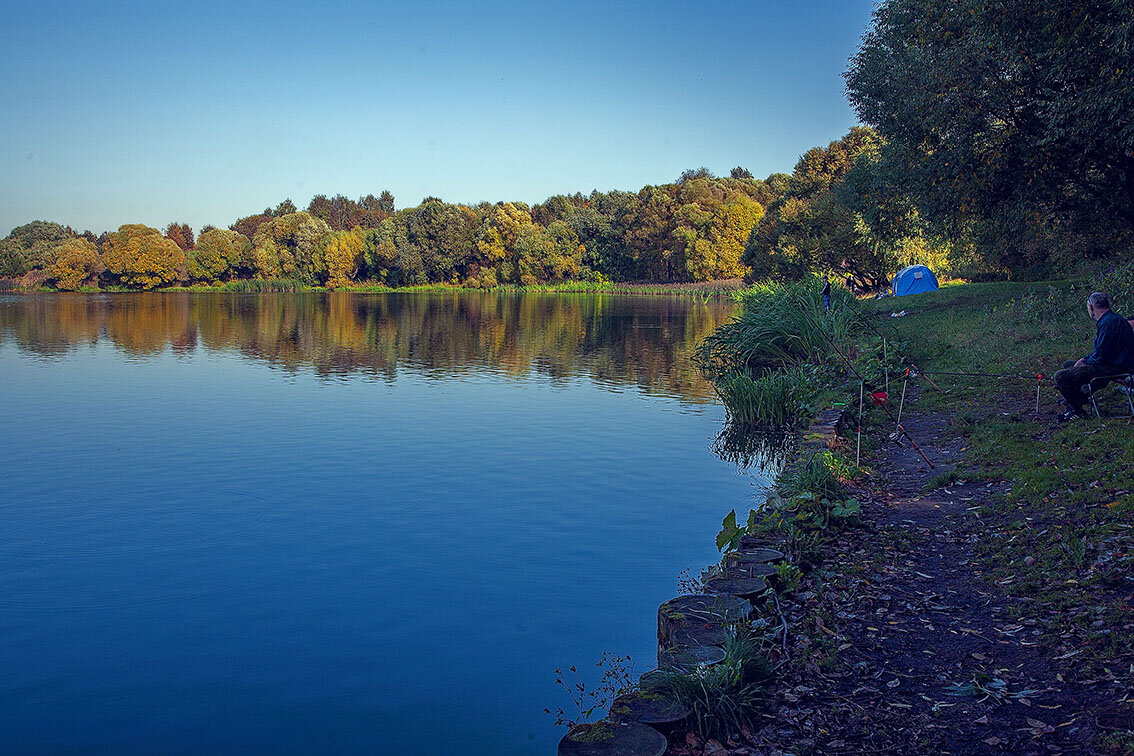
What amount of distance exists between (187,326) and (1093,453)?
128ft

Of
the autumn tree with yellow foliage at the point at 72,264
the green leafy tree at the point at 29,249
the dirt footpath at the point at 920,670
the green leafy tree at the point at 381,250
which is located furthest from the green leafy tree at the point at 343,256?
the dirt footpath at the point at 920,670

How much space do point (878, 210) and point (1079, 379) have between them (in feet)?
74.2

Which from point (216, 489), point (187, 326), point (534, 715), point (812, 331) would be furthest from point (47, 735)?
point (187, 326)

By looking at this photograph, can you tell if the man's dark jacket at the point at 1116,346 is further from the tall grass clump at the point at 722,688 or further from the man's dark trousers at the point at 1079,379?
the tall grass clump at the point at 722,688

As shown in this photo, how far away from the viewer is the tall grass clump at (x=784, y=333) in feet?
57.2

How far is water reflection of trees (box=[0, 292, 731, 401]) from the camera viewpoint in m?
23.3

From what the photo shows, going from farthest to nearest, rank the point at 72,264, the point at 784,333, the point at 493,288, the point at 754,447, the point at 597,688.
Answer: the point at 72,264 → the point at 493,288 → the point at 784,333 → the point at 754,447 → the point at 597,688

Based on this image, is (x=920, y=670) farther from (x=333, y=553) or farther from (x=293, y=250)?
(x=293, y=250)

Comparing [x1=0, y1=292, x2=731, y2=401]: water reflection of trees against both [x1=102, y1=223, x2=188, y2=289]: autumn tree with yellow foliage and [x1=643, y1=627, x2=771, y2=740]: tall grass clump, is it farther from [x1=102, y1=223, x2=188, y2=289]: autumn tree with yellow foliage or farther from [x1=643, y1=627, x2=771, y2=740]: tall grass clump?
[x1=102, y1=223, x2=188, y2=289]: autumn tree with yellow foliage

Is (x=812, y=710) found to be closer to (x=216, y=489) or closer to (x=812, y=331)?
(x=216, y=489)

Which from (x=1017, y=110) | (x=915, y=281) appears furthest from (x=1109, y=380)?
(x=915, y=281)

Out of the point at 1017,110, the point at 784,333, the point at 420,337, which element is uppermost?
the point at 1017,110

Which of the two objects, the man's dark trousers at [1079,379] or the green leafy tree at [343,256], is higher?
the green leafy tree at [343,256]

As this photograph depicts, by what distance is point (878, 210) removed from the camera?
30266 mm
